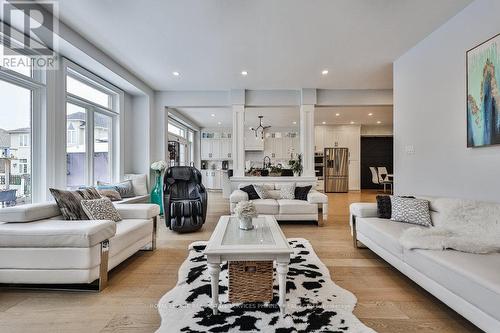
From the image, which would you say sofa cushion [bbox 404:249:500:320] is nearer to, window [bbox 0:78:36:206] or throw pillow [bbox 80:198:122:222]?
throw pillow [bbox 80:198:122:222]

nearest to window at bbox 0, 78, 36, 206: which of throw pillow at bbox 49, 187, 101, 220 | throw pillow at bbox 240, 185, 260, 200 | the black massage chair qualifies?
throw pillow at bbox 49, 187, 101, 220

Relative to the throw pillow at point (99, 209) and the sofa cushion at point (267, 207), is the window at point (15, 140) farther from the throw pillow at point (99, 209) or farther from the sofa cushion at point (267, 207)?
the sofa cushion at point (267, 207)

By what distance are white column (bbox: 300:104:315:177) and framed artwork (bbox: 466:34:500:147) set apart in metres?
2.98

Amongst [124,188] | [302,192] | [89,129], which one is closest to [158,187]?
[124,188]

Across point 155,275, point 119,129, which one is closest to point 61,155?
point 119,129

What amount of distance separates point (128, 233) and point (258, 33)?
9.51 ft

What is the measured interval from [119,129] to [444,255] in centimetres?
543

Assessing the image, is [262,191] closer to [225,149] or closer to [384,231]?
[384,231]

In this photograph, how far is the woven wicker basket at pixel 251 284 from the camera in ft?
6.29

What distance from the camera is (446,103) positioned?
308 centimetres

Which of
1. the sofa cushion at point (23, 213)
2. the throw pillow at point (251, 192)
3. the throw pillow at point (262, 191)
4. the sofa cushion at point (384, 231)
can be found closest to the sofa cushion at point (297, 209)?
the throw pillow at point (262, 191)

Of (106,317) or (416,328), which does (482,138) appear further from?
(106,317)

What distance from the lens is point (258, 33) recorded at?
10.6 ft

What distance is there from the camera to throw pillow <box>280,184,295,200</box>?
4926mm
